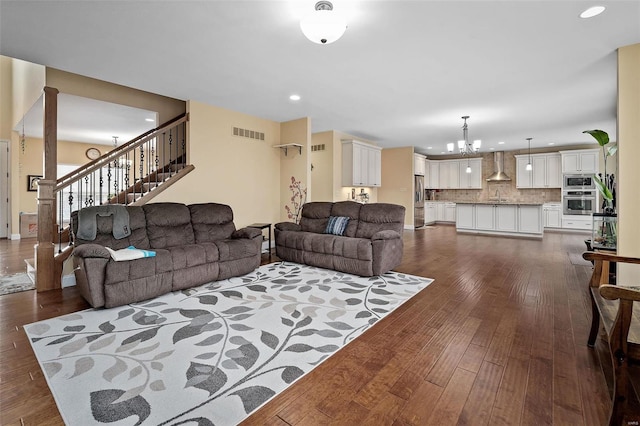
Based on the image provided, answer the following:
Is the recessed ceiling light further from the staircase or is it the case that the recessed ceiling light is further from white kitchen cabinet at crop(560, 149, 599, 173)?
white kitchen cabinet at crop(560, 149, 599, 173)

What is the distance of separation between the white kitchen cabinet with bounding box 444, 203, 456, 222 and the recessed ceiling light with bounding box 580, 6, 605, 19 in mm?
9498

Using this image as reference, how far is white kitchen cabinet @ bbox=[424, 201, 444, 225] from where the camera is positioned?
11414mm

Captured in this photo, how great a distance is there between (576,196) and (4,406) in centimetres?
1222

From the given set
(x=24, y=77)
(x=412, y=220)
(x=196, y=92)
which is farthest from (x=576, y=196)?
(x=24, y=77)

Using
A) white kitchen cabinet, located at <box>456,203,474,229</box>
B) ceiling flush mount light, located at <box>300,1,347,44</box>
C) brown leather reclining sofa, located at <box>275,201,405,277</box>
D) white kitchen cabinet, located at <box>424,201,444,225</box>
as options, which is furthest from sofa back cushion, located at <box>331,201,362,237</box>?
white kitchen cabinet, located at <box>424,201,444,225</box>

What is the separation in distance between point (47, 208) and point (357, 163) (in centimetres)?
592

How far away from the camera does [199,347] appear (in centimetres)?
233

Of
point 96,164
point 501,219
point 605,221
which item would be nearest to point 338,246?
point 96,164

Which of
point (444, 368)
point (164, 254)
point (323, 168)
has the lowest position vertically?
point (444, 368)

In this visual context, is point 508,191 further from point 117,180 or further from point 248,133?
point 117,180

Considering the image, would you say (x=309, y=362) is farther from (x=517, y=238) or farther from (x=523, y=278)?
(x=517, y=238)

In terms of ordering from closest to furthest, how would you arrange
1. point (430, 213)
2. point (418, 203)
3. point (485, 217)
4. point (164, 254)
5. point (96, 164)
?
point (164, 254) → point (96, 164) → point (485, 217) → point (418, 203) → point (430, 213)

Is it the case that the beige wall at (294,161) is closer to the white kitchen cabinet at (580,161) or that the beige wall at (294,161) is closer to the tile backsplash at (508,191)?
the tile backsplash at (508,191)

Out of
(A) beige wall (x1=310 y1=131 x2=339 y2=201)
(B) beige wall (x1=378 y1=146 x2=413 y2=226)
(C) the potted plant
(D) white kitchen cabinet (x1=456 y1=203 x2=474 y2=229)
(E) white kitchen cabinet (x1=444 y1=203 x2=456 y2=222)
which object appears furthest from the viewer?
(E) white kitchen cabinet (x1=444 y1=203 x2=456 y2=222)
